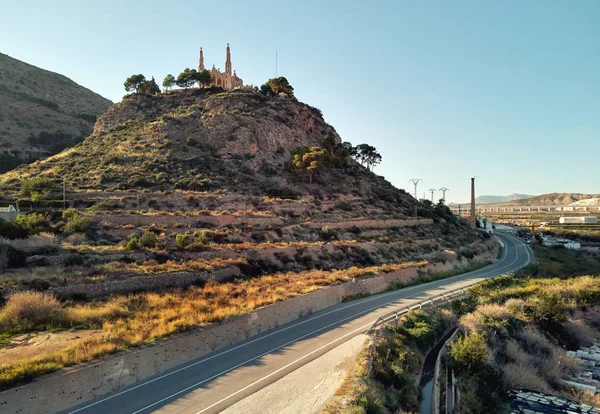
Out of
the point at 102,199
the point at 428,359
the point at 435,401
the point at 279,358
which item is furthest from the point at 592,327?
the point at 102,199

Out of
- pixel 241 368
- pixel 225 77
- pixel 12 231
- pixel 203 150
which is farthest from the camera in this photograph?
pixel 225 77

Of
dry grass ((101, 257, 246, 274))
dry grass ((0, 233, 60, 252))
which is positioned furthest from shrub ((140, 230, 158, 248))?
dry grass ((0, 233, 60, 252))

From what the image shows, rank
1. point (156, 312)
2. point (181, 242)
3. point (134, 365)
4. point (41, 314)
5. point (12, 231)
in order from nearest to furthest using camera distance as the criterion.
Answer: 1. point (134, 365)
2. point (41, 314)
3. point (156, 312)
4. point (12, 231)
5. point (181, 242)

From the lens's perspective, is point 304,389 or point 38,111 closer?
point 304,389

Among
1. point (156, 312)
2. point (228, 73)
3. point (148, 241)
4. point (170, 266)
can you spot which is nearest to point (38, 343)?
point (156, 312)

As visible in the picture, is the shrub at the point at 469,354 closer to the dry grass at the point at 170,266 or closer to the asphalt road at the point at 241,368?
the asphalt road at the point at 241,368

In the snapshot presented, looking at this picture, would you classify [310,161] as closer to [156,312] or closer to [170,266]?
[170,266]

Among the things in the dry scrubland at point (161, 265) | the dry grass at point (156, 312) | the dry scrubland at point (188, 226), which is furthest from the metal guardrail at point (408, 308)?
the dry scrubland at point (188, 226)
